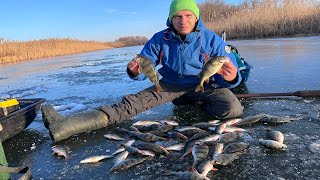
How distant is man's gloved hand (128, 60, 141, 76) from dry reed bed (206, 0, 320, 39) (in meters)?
19.1

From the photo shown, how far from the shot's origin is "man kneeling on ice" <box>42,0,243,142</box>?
4168 millimetres

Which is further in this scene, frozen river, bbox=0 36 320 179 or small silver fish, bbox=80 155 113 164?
small silver fish, bbox=80 155 113 164

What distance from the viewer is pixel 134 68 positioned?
4426 millimetres

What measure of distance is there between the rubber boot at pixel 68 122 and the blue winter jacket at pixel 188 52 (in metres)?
0.90

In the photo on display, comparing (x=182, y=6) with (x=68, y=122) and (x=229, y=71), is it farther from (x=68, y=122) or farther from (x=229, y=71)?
(x=68, y=122)

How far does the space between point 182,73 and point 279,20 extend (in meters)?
19.6

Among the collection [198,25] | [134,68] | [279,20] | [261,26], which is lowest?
[134,68]

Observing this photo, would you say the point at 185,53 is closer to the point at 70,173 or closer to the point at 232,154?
the point at 232,154

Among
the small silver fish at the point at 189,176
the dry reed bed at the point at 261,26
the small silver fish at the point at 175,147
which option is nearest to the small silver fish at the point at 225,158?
the small silver fish at the point at 189,176

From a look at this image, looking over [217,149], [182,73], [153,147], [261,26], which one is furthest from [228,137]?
[261,26]

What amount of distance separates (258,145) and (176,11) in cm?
230

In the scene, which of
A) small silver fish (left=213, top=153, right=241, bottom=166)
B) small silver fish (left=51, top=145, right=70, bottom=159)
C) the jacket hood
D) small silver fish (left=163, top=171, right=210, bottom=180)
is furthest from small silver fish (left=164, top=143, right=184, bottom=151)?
the jacket hood

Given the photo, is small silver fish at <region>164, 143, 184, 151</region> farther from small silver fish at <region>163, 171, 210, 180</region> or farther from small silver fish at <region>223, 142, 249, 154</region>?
small silver fish at <region>163, 171, 210, 180</region>

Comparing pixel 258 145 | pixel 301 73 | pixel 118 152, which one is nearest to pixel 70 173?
pixel 118 152
